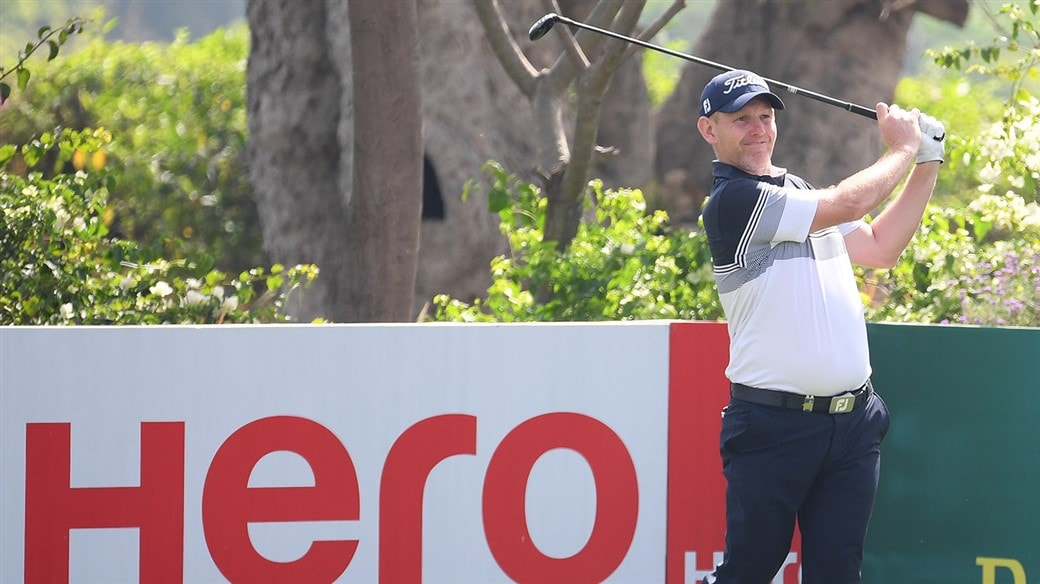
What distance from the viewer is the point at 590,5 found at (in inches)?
472

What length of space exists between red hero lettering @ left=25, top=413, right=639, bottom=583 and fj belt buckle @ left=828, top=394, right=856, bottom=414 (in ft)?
2.69

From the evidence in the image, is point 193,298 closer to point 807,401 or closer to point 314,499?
point 314,499

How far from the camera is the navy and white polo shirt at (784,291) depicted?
3604mm

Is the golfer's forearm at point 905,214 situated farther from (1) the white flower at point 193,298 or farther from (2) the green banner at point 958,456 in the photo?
(1) the white flower at point 193,298

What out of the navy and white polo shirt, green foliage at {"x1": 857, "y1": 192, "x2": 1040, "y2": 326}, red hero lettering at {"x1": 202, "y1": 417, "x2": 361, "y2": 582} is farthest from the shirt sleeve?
green foliage at {"x1": 857, "y1": 192, "x2": 1040, "y2": 326}

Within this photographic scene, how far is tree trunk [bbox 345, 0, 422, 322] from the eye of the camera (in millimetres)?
6516

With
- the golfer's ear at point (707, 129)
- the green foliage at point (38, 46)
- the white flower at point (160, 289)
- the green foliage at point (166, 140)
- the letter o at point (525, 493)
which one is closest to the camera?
the golfer's ear at point (707, 129)

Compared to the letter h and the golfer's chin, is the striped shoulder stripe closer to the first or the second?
the golfer's chin

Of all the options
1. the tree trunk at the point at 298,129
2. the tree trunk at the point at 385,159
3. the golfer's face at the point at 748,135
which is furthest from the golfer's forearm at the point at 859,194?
the tree trunk at the point at 298,129

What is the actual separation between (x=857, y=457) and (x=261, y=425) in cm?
177

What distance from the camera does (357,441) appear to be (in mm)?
4219

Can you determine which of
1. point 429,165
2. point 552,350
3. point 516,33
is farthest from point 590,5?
point 552,350

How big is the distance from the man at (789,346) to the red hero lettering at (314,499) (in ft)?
1.97

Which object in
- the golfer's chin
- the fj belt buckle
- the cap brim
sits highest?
the cap brim
